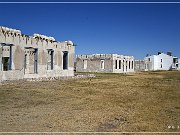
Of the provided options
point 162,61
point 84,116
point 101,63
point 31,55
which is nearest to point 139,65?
point 162,61

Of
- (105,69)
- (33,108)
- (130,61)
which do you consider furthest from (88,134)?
(130,61)

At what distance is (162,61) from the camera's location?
8694 centimetres

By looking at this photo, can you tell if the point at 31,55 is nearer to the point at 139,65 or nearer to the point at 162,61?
the point at 139,65

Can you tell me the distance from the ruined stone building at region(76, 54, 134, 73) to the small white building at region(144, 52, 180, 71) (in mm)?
32197

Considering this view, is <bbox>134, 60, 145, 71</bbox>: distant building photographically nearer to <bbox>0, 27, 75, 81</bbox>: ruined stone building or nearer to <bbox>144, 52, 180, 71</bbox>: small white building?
<bbox>144, 52, 180, 71</bbox>: small white building

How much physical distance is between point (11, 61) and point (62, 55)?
30.2ft

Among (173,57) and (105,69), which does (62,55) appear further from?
(173,57)

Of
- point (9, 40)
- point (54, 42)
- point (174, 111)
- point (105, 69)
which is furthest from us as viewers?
point (105, 69)

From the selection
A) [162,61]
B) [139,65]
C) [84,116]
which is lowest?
[84,116]

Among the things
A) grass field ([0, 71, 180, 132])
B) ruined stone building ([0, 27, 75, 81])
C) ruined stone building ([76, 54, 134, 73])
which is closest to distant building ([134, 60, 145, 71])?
ruined stone building ([76, 54, 134, 73])

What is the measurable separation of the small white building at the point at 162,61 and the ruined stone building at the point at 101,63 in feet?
106

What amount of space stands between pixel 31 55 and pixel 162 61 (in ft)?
209

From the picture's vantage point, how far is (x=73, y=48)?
33344mm

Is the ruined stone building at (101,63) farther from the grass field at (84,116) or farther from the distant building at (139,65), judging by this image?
the grass field at (84,116)
